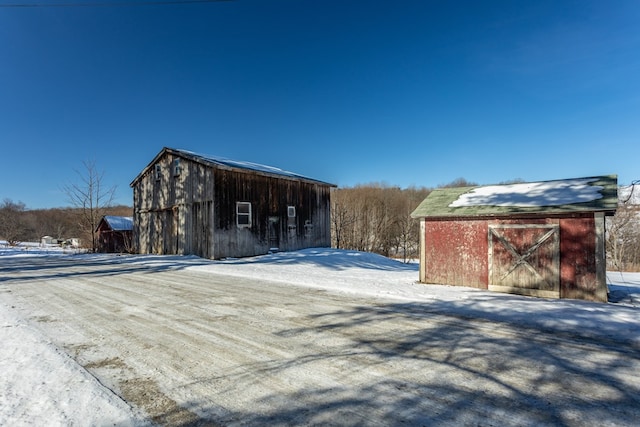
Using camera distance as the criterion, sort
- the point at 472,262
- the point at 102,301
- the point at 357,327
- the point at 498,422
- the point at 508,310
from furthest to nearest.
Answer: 1. the point at 472,262
2. the point at 102,301
3. the point at 508,310
4. the point at 357,327
5. the point at 498,422

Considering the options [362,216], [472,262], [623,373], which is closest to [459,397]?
[623,373]

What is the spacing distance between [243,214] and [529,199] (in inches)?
530

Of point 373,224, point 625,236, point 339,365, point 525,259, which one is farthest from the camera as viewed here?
point 373,224

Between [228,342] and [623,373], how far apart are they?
4.44m

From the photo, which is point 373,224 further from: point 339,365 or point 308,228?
point 339,365

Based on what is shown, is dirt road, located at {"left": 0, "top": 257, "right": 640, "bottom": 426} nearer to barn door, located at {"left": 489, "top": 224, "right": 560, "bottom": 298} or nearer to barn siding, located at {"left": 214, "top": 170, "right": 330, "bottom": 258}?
barn door, located at {"left": 489, "top": 224, "right": 560, "bottom": 298}

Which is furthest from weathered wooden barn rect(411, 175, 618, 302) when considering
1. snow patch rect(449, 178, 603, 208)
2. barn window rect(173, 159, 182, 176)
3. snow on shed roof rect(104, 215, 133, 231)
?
snow on shed roof rect(104, 215, 133, 231)

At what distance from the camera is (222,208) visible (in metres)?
17.3

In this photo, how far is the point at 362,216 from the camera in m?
41.2

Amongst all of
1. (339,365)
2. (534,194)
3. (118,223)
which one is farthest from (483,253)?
(118,223)

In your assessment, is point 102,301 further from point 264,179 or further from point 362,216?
point 362,216

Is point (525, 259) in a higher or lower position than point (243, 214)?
lower

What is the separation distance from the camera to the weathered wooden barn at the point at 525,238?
7398 mm

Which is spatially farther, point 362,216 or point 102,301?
point 362,216
